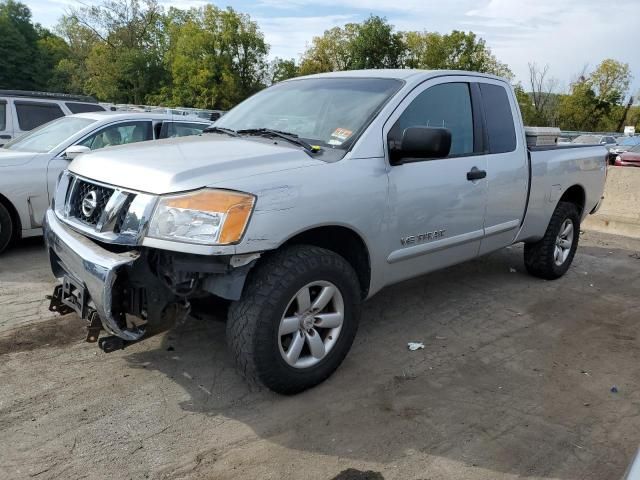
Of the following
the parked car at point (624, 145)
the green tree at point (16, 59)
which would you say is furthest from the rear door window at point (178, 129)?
the green tree at point (16, 59)

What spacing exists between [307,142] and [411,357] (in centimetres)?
161

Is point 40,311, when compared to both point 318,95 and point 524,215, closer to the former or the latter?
point 318,95

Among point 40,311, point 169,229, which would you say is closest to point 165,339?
point 40,311

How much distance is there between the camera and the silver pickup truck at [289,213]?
105 inches

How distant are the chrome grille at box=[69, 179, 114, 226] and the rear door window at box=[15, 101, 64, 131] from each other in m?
6.71

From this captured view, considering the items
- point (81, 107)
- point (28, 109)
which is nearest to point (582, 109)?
point (81, 107)

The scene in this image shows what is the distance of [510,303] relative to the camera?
4.92 metres

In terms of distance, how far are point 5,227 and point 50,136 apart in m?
1.28

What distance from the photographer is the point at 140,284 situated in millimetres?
2703

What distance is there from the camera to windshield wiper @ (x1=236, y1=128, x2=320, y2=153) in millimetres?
3239

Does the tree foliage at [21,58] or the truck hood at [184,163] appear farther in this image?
the tree foliage at [21,58]

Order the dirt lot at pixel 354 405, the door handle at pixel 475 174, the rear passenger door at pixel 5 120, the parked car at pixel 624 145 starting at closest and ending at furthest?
1. the dirt lot at pixel 354 405
2. the door handle at pixel 475 174
3. the rear passenger door at pixel 5 120
4. the parked car at pixel 624 145

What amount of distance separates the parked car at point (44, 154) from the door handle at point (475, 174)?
12.5ft

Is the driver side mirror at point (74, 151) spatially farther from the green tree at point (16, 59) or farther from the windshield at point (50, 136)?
the green tree at point (16, 59)
